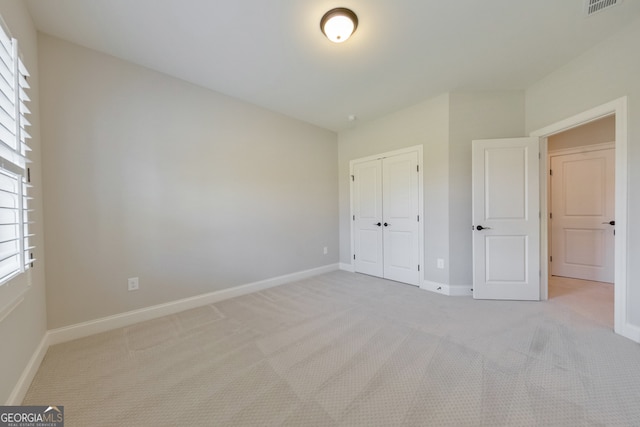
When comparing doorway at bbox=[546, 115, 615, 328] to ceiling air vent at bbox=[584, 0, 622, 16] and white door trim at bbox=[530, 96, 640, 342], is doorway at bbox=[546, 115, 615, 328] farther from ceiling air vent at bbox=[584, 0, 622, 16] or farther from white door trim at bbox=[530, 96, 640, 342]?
ceiling air vent at bbox=[584, 0, 622, 16]

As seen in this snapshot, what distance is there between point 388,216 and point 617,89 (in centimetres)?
258

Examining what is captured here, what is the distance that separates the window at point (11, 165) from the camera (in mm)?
1298

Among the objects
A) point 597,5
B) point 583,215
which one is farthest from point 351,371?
point 583,215

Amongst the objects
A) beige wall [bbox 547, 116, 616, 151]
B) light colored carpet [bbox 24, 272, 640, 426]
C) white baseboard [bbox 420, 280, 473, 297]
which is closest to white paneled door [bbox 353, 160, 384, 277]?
white baseboard [bbox 420, 280, 473, 297]

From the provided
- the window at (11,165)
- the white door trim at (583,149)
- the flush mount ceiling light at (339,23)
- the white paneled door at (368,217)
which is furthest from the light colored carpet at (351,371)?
the white door trim at (583,149)

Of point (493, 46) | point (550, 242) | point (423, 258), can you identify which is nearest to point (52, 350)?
point (423, 258)

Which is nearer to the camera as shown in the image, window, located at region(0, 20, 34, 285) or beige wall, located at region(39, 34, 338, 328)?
window, located at region(0, 20, 34, 285)

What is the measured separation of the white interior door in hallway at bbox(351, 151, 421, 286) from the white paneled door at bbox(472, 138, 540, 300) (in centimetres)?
75

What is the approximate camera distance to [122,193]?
94.7 inches

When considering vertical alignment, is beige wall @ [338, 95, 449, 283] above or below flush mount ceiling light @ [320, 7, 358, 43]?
below

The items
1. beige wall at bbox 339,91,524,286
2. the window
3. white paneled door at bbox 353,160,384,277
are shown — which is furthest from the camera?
white paneled door at bbox 353,160,384,277

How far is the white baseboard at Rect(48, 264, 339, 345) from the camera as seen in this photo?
2.14 metres

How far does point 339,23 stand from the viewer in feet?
6.22

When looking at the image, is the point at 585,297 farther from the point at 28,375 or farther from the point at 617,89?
the point at 28,375
